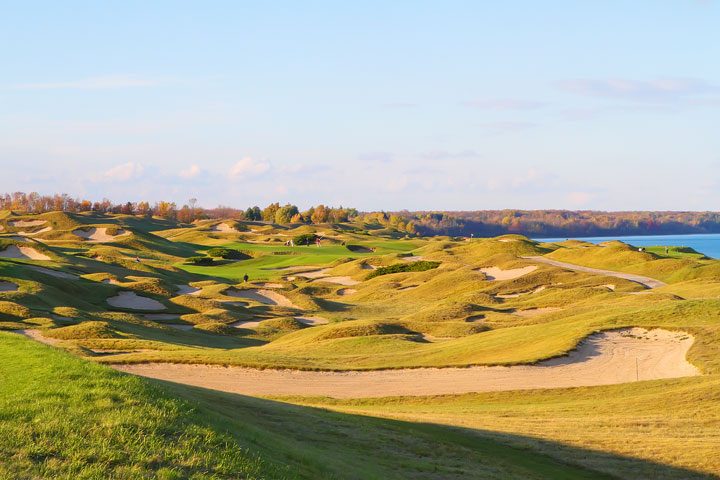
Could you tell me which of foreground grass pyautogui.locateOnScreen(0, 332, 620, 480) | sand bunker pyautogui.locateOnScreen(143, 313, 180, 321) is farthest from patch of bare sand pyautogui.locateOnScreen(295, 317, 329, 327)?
foreground grass pyautogui.locateOnScreen(0, 332, 620, 480)

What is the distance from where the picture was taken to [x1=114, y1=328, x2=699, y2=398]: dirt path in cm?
3266

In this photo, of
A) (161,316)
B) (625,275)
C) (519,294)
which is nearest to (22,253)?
(161,316)

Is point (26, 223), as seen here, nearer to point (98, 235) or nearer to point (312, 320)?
point (98, 235)

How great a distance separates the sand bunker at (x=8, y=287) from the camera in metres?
54.8

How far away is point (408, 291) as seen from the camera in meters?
82.9

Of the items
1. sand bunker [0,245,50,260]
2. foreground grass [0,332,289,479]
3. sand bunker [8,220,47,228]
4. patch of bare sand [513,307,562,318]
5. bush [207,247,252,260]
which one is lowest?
patch of bare sand [513,307,562,318]

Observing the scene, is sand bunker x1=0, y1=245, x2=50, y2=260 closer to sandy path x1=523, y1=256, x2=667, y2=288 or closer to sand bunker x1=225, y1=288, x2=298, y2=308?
sand bunker x1=225, y1=288, x2=298, y2=308

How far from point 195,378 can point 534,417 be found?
14.1 m

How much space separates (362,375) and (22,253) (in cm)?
5872

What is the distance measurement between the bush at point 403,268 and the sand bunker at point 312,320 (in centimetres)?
3241

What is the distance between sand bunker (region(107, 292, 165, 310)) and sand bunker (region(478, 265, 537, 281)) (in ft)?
115

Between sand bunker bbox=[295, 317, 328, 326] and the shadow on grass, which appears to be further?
sand bunker bbox=[295, 317, 328, 326]

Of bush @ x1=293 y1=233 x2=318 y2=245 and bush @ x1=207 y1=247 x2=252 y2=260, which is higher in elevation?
bush @ x1=293 y1=233 x2=318 y2=245

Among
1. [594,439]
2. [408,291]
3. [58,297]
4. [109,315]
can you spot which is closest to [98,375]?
[594,439]
